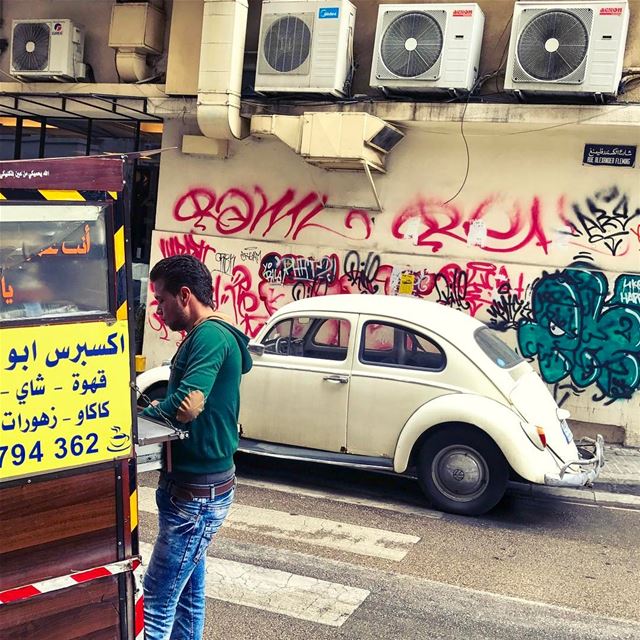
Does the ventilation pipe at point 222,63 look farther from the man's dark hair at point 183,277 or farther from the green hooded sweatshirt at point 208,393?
the green hooded sweatshirt at point 208,393

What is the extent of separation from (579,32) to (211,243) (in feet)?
18.3

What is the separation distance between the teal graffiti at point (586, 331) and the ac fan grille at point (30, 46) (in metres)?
7.66

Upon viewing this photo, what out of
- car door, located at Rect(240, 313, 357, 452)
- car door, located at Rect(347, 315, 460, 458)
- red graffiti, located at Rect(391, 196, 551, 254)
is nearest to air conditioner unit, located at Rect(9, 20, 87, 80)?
red graffiti, located at Rect(391, 196, 551, 254)

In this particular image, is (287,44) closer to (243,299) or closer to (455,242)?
(455,242)

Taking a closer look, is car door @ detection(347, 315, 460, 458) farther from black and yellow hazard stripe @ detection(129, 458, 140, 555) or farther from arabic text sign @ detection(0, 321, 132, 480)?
arabic text sign @ detection(0, 321, 132, 480)

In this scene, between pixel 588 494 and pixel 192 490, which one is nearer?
pixel 192 490

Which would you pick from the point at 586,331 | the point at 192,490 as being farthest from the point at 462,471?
the point at 192,490

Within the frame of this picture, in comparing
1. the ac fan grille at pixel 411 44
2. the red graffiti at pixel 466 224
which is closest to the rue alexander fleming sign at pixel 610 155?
the red graffiti at pixel 466 224

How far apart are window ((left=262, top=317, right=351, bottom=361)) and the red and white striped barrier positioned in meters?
4.66

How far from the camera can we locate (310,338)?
8242 millimetres

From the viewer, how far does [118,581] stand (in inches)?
136

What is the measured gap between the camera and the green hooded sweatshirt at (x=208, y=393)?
3648 millimetres

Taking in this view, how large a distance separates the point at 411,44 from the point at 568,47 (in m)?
1.81

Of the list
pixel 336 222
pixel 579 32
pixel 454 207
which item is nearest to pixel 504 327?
pixel 454 207
